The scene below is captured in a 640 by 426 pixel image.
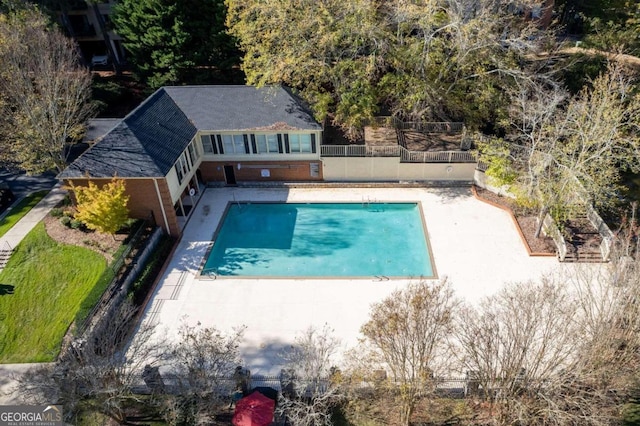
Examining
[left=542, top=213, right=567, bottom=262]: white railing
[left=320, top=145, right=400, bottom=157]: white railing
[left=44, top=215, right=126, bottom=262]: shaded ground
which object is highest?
[left=320, top=145, right=400, bottom=157]: white railing

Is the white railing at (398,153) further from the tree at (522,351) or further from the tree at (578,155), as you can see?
the tree at (522,351)

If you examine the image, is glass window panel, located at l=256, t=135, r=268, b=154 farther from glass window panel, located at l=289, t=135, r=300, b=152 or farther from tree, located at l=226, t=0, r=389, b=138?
tree, located at l=226, t=0, r=389, b=138

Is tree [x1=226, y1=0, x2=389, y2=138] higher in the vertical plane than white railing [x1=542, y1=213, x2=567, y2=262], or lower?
higher

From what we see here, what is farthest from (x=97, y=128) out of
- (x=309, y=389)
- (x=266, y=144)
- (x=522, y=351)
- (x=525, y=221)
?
(x=522, y=351)

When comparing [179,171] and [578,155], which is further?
[179,171]

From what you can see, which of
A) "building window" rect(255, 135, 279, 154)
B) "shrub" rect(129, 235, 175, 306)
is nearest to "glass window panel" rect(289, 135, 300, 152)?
"building window" rect(255, 135, 279, 154)

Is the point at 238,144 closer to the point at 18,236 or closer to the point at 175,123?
the point at 175,123

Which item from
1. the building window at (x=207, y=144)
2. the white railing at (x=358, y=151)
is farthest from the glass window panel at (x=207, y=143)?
the white railing at (x=358, y=151)
